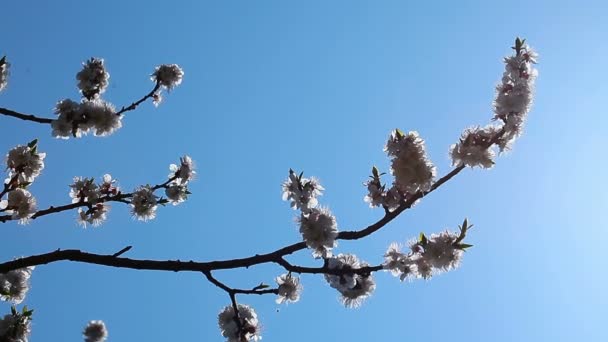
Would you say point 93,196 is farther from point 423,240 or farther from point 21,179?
point 423,240

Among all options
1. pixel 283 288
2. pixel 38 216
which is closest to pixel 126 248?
pixel 283 288

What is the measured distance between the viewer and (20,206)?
24.0 ft

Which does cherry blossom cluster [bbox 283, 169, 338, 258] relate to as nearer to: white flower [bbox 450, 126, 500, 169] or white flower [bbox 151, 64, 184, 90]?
white flower [bbox 450, 126, 500, 169]

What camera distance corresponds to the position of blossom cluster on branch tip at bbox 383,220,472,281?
541cm

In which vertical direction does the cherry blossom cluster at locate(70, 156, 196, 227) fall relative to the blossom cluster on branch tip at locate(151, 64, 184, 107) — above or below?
below

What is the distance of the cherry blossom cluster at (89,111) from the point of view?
7.49 metres

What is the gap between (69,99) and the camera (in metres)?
7.61

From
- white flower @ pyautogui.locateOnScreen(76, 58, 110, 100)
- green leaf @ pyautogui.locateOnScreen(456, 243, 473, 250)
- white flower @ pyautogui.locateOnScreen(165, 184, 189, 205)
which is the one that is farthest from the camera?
white flower @ pyautogui.locateOnScreen(165, 184, 189, 205)

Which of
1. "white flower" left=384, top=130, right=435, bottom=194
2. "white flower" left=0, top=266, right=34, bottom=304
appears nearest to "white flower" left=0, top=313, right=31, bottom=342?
"white flower" left=0, top=266, right=34, bottom=304

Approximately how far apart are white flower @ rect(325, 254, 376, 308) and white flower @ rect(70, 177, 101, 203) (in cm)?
425

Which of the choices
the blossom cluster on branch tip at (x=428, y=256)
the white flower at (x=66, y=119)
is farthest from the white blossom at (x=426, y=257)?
the white flower at (x=66, y=119)

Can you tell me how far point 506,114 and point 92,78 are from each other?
6122 mm

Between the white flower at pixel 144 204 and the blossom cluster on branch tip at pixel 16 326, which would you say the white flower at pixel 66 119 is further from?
the blossom cluster on branch tip at pixel 16 326

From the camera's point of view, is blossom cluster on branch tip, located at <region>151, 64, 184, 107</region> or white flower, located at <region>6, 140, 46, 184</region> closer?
white flower, located at <region>6, 140, 46, 184</region>
